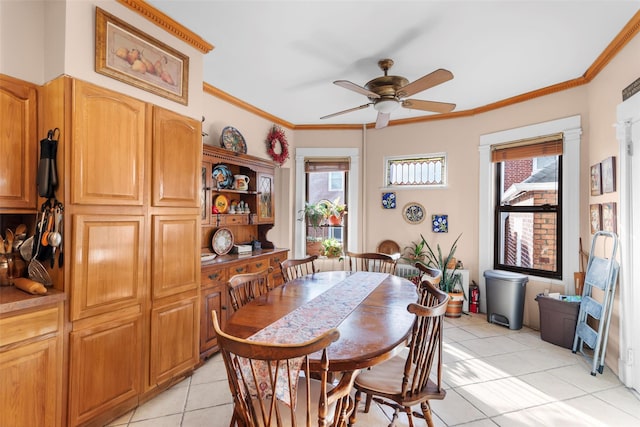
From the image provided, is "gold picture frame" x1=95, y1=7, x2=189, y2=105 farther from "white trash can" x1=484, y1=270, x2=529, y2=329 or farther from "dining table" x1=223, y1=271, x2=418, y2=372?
"white trash can" x1=484, y1=270, x2=529, y2=329

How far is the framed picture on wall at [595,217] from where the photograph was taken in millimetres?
2890

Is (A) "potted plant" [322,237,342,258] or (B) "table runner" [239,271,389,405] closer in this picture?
(B) "table runner" [239,271,389,405]

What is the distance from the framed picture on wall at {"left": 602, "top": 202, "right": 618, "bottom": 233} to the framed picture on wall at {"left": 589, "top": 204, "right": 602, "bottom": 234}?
0.25 ft

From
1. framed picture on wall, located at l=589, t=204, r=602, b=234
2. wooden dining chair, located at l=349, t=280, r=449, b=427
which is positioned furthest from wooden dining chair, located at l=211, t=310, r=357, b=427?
framed picture on wall, located at l=589, t=204, r=602, b=234

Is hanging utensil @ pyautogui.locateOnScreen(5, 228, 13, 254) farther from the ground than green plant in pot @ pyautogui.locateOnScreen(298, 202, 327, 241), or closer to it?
closer to it

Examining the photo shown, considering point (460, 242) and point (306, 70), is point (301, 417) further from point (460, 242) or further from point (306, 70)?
point (460, 242)

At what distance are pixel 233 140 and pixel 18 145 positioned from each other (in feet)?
6.53

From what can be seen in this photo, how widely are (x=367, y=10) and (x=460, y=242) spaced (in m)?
3.19

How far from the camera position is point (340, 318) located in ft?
5.85

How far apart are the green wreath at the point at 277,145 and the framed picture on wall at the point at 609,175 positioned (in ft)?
11.5

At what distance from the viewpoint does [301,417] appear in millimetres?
1365

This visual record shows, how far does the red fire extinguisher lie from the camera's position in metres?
4.11

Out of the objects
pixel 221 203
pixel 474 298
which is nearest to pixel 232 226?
pixel 221 203

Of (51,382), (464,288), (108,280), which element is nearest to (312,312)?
(108,280)
